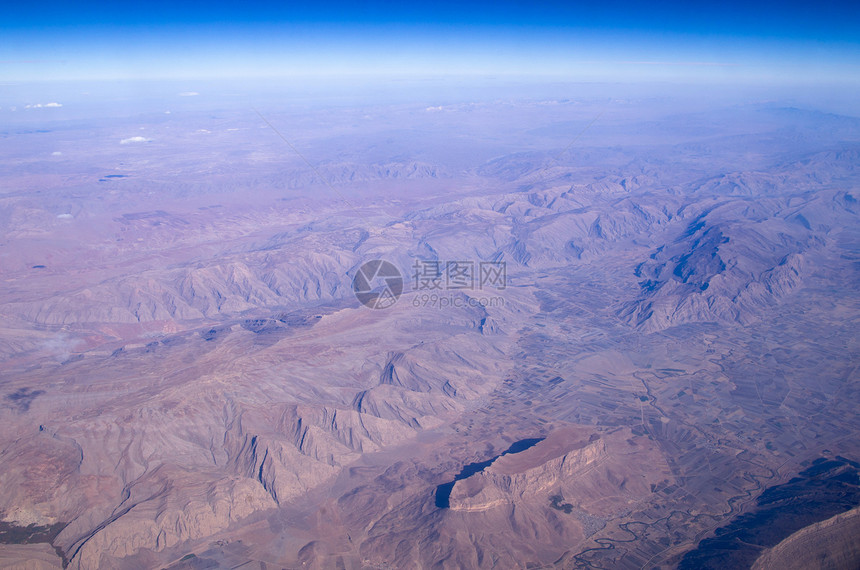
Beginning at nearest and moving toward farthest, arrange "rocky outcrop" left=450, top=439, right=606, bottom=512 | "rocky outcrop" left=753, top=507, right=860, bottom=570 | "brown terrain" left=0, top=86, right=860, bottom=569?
"rocky outcrop" left=753, top=507, right=860, bottom=570 < "brown terrain" left=0, top=86, right=860, bottom=569 < "rocky outcrop" left=450, top=439, right=606, bottom=512

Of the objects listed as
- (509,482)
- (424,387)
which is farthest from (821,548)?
(424,387)

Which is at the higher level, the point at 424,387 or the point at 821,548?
the point at 821,548

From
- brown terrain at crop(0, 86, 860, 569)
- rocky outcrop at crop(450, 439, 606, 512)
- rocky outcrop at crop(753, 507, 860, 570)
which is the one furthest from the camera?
rocky outcrop at crop(450, 439, 606, 512)

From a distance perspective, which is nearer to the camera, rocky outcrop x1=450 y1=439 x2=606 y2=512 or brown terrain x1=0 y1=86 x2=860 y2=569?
brown terrain x1=0 y1=86 x2=860 y2=569

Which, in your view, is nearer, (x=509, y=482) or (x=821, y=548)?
(x=821, y=548)

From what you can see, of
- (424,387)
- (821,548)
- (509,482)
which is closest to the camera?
(821,548)

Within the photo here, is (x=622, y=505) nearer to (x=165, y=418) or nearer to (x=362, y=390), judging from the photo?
(x=362, y=390)

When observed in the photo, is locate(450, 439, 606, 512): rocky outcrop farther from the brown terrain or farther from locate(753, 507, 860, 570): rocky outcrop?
locate(753, 507, 860, 570): rocky outcrop

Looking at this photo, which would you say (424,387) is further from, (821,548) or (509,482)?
(821,548)

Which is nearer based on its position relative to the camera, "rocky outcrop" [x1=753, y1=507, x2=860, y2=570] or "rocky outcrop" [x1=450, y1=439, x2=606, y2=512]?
"rocky outcrop" [x1=753, y1=507, x2=860, y2=570]

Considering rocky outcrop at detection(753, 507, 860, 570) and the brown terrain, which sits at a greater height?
rocky outcrop at detection(753, 507, 860, 570)

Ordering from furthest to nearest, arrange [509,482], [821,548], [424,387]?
1. [424,387]
2. [509,482]
3. [821,548]
